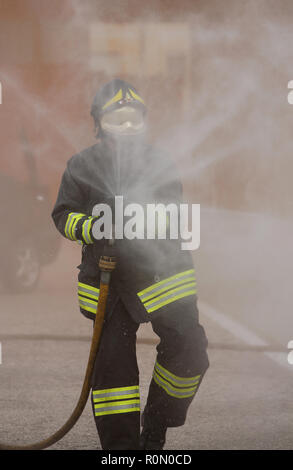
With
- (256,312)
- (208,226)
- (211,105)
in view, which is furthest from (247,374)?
(211,105)

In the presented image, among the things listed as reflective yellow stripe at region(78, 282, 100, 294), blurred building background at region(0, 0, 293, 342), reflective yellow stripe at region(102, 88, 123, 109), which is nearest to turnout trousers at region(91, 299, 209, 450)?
reflective yellow stripe at region(78, 282, 100, 294)

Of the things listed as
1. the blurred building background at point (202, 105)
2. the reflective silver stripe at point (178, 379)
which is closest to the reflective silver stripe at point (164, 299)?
the reflective silver stripe at point (178, 379)

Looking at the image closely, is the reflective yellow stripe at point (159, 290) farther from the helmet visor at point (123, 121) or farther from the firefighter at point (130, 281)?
the helmet visor at point (123, 121)

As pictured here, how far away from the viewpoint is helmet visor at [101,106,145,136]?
160 inches

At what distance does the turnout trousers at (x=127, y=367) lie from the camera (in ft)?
13.0

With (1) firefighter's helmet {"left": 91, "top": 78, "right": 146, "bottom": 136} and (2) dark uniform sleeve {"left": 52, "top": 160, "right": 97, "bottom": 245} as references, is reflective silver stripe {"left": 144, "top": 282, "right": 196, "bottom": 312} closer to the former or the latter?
(2) dark uniform sleeve {"left": 52, "top": 160, "right": 97, "bottom": 245}

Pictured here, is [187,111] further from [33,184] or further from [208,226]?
[33,184]

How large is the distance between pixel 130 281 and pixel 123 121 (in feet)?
2.20

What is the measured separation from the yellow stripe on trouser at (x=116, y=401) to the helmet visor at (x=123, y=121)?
1072 mm

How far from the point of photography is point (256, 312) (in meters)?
9.20

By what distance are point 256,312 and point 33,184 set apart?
2969mm
